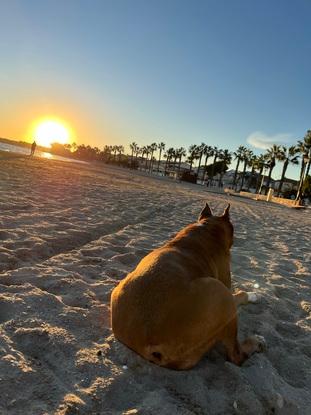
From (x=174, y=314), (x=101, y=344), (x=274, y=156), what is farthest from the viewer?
(x=274, y=156)

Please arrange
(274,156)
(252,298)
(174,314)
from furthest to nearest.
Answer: (274,156) → (252,298) → (174,314)

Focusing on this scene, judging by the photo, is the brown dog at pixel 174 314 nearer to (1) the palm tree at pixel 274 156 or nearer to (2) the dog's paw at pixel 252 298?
(2) the dog's paw at pixel 252 298

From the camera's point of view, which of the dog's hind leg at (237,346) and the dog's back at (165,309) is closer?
the dog's back at (165,309)

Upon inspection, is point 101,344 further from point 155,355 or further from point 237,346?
point 237,346

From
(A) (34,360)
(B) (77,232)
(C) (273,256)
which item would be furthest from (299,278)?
(A) (34,360)

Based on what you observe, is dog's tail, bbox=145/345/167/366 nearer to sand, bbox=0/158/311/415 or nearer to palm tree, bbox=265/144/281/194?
sand, bbox=0/158/311/415

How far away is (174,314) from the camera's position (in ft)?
10.0

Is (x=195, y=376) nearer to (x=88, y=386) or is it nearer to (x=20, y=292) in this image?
(x=88, y=386)

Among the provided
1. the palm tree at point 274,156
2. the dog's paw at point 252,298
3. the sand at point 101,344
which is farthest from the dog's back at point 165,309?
the palm tree at point 274,156

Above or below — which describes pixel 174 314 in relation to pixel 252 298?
above

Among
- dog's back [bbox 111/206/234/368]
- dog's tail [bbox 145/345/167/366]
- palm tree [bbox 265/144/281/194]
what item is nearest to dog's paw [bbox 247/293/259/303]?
dog's back [bbox 111/206/234/368]

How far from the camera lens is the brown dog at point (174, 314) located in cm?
305

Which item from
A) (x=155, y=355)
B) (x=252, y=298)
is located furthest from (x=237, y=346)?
(x=252, y=298)

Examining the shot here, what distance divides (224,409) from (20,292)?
2.53 meters
